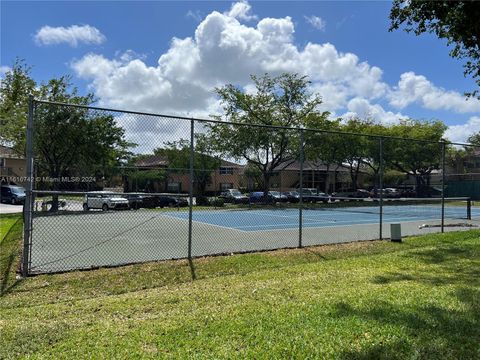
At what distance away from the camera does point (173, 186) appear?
340 inches

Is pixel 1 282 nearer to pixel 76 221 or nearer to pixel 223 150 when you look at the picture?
pixel 76 221

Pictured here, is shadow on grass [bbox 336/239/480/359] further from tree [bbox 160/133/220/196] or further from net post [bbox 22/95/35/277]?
net post [bbox 22/95/35/277]

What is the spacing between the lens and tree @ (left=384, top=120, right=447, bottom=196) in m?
15.2

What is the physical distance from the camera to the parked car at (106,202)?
26.0ft

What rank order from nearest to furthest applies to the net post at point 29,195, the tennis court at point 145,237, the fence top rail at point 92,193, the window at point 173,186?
the net post at point 29,195 → the fence top rail at point 92,193 → the window at point 173,186 → the tennis court at point 145,237

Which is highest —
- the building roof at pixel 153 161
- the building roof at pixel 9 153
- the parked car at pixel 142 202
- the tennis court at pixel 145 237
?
the building roof at pixel 9 153

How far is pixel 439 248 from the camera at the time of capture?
10578mm

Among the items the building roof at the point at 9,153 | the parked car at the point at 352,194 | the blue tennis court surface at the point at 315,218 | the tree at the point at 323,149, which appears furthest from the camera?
the building roof at the point at 9,153

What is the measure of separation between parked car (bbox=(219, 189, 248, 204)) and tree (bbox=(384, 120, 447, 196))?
5797 millimetres

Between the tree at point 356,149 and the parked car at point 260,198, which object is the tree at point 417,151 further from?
the parked car at point 260,198

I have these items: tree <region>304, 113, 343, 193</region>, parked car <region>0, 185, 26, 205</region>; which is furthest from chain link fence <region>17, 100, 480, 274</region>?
A: parked car <region>0, 185, 26, 205</region>

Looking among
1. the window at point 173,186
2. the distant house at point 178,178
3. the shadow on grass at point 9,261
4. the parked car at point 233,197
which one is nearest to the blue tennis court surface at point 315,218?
the parked car at point 233,197

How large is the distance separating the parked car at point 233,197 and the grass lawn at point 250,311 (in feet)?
6.37

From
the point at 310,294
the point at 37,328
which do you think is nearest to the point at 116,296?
the point at 37,328
